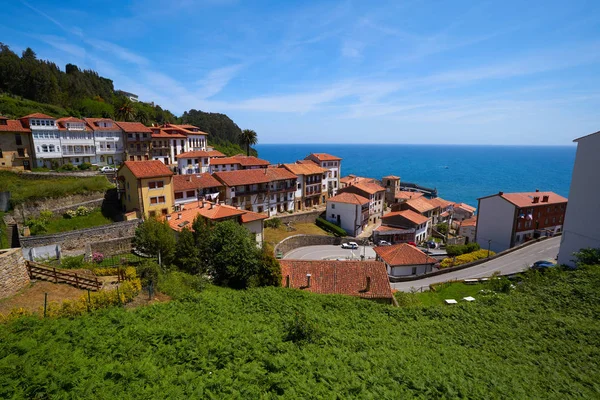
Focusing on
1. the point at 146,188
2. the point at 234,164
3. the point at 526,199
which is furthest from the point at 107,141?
the point at 526,199

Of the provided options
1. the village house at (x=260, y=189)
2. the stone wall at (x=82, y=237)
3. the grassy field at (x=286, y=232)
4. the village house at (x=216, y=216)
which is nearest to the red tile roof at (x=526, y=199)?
the grassy field at (x=286, y=232)

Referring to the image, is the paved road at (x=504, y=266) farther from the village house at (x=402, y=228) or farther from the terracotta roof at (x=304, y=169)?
the terracotta roof at (x=304, y=169)

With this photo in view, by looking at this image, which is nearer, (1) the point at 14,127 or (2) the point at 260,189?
(1) the point at 14,127

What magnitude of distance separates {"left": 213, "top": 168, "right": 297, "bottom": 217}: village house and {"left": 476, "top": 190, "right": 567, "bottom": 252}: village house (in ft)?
110

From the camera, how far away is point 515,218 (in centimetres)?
4800

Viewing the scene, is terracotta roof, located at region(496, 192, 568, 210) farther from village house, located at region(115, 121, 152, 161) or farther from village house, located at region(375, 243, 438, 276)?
village house, located at region(115, 121, 152, 161)

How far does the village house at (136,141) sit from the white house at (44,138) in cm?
1090

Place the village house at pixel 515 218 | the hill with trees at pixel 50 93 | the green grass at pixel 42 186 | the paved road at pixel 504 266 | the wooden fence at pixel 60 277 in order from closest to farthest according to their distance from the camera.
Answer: the wooden fence at pixel 60 277
the green grass at pixel 42 186
the paved road at pixel 504 266
the village house at pixel 515 218
the hill with trees at pixel 50 93

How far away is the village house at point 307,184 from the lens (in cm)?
5931

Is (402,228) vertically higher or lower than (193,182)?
lower

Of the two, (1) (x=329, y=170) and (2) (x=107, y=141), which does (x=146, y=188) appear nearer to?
(2) (x=107, y=141)

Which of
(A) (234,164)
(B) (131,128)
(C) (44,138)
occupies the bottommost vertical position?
(A) (234,164)

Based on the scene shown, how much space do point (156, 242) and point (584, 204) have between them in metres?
42.8

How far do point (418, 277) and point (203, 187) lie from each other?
31317 millimetres
